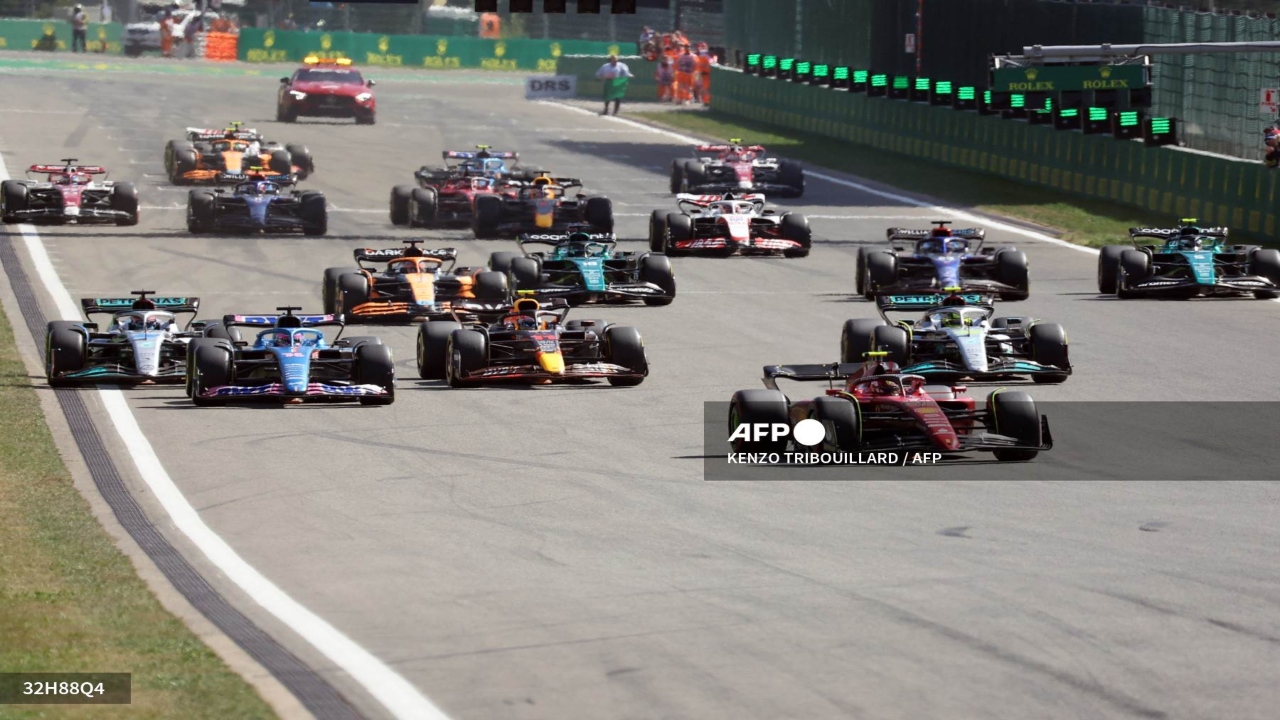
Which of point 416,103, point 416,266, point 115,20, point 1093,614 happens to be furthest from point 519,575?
point 115,20

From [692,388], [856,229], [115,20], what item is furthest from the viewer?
[115,20]

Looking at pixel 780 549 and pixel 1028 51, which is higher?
pixel 1028 51

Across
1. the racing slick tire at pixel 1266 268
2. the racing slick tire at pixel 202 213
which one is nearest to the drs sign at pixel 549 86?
the racing slick tire at pixel 202 213

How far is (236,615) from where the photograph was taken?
41.7 feet

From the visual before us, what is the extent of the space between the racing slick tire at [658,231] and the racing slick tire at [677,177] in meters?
10.1

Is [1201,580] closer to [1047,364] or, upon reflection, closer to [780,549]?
[780,549]

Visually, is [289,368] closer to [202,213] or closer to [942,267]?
[942,267]

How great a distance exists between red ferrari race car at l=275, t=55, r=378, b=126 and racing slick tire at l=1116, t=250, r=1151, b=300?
124 feet

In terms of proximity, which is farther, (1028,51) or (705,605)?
(1028,51)

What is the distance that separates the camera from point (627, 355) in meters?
22.9

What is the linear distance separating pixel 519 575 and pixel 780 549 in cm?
186

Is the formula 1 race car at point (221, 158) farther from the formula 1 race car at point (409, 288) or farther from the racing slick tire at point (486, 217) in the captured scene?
the formula 1 race car at point (409, 288)

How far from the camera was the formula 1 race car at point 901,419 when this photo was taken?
18.3m

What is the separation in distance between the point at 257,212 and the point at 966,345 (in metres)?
18.2
